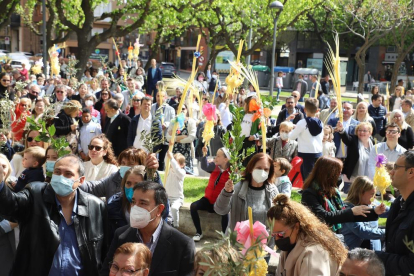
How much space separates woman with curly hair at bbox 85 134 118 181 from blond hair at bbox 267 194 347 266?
2801 millimetres

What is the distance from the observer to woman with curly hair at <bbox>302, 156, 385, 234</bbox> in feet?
15.7

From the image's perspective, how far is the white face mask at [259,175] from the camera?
5289mm

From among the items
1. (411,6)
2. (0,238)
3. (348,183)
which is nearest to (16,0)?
(411,6)

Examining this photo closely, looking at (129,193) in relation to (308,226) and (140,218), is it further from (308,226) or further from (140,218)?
(308,226)

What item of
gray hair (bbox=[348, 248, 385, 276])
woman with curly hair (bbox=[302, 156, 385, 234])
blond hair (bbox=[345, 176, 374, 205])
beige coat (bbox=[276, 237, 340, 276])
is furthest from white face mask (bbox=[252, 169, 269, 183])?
gray hair (bbox=[348, 248, 385, 276])

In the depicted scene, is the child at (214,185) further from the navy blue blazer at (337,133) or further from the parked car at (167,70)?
the parked car at (167,70)

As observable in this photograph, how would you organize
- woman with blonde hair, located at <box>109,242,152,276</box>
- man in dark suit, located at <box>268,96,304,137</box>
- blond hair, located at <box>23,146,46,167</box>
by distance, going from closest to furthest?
1. woman with blonde hair, located at <box>109,242,152,276</box>
2. blond hair, located at <box>23,146,46,167</box>
3. man in dark suit, located at <box>268,96,304,137</box>

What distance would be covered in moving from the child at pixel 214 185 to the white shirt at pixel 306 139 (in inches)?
78.6

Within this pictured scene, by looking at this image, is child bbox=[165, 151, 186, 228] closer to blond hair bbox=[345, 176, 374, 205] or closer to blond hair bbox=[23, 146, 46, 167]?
blond hair bbox=[23, 146, 46, 167]

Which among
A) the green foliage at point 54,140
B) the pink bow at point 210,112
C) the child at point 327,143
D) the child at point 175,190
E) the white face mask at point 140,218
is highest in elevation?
the pink bow at point 210,112

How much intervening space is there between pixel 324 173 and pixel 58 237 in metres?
2.29

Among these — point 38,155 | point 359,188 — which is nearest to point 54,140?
point 38,155

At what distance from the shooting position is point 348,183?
8383mm

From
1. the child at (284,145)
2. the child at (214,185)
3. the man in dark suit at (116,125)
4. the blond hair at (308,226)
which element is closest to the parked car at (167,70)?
the man in dark suit at (116,125)
